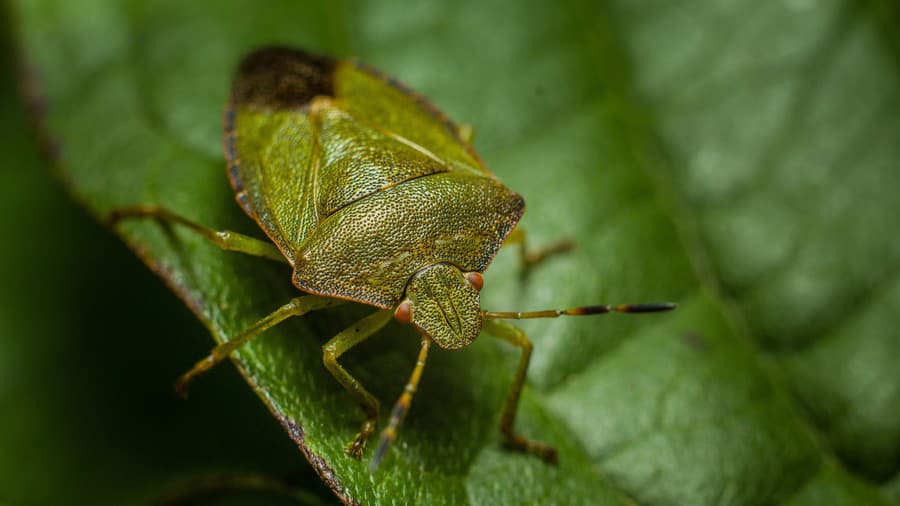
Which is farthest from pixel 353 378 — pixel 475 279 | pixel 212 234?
pixel 212 234

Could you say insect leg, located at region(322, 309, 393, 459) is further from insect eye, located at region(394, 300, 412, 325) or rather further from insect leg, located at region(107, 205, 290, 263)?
insect leg, located at region(107, 205, 290, 263)

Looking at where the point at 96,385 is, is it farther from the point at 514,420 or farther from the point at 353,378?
the point at 514,420

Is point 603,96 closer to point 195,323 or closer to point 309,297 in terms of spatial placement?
point 309,297

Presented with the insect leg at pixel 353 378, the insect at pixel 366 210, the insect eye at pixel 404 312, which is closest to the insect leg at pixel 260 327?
the insect at pixel 366 210

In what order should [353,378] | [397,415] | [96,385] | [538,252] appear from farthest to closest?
[96,385] < [538,252] < [353,378] < [397,415]

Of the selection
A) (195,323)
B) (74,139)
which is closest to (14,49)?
(74,139)
